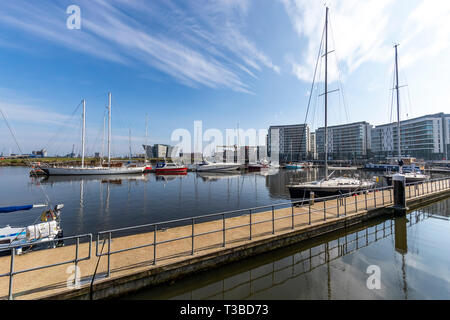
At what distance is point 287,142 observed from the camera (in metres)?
178

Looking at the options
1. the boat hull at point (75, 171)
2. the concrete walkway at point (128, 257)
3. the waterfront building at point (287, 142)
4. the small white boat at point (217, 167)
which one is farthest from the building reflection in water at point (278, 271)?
the waterfront building at point (287, 142)

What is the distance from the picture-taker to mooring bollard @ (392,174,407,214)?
13.8 meters

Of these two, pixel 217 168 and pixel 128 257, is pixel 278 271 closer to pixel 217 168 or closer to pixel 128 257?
pixel 128 257

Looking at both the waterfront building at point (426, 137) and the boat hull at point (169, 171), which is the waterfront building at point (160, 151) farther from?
the waterfront building at point (426, 137)

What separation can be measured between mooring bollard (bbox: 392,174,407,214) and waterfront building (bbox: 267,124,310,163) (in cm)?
15700

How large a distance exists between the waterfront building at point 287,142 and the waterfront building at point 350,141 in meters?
16.5

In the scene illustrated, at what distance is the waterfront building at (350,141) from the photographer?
139 m

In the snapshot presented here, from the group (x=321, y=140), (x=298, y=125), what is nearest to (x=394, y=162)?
(x=321, y=140)

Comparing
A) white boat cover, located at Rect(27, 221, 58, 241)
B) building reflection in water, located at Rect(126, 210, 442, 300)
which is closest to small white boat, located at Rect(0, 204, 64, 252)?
white boat cover, located at Rect(27, 221, 58, 241)

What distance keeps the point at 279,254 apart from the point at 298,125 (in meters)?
183

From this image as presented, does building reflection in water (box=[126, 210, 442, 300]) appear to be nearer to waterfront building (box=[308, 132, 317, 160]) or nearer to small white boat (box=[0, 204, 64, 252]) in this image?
small white boat (box=[0, 204, 64, 252])

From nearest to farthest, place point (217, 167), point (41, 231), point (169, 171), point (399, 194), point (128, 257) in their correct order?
point (128, 257)
point (41, 231)
point (399, 194)
point (169, 171)
point (217, 167)

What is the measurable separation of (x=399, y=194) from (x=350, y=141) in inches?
6129

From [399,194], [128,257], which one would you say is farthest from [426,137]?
[128,257]
